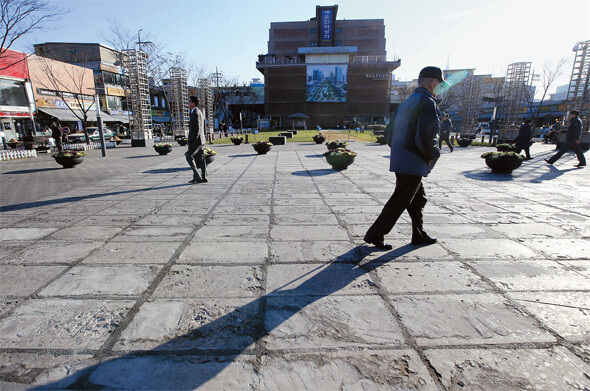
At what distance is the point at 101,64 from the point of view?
3600 cm

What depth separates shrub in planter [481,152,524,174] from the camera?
7.97m

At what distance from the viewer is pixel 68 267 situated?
2857mm

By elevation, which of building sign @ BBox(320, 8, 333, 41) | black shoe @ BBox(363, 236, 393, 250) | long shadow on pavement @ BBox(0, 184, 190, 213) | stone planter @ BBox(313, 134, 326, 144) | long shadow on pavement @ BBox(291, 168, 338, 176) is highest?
building sign @ BBox(320, 8, 333, 41)

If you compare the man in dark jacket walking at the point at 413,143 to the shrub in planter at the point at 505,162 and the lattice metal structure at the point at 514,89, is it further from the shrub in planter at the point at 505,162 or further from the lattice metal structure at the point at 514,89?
the lattice metal structure at the point at 514,89

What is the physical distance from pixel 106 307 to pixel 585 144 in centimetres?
2121

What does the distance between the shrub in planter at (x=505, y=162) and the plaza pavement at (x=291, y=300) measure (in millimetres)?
3462

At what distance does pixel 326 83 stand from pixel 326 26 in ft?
62.7

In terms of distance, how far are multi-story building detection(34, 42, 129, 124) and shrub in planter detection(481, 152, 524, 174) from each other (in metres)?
37.3

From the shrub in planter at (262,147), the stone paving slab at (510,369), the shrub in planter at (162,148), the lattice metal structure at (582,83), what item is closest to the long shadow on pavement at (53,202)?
the stone paving slab at (510,369)

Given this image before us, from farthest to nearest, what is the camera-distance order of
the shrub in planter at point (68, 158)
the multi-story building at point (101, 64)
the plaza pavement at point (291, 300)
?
the multi-story building at point (101, 64) → the shrub in planter at point (68, 158) → the plaza pavement at point (291, 300)

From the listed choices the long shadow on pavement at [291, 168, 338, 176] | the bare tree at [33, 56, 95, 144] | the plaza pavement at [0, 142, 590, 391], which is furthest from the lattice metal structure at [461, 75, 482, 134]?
the bare tree at [33, 56, 95, 144]

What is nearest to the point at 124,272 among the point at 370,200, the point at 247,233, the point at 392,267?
the point at 247,233

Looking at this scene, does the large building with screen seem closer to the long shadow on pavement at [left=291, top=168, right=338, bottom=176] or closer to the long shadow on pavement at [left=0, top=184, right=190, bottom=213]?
the long shadow on pavement at [left=291, top=168, right=338, bottom=176]

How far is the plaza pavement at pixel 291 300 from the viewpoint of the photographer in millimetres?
1618
